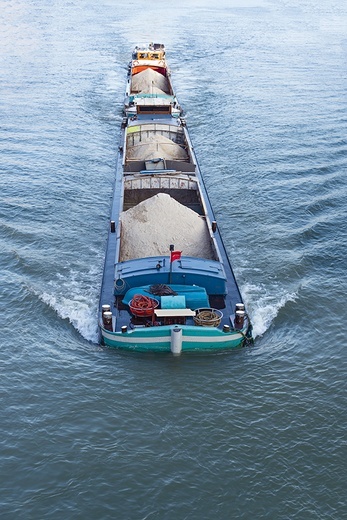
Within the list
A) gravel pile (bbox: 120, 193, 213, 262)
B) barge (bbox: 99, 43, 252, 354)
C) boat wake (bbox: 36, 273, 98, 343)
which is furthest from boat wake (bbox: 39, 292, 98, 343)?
gravel pile (bbox: 120, 193, 213, 262)

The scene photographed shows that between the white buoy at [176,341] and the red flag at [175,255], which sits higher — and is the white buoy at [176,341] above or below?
below

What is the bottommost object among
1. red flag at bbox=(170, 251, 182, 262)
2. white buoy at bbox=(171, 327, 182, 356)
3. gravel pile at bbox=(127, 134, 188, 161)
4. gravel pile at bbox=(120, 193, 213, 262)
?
white buoy at bbox=(171, 327, 182, 356)

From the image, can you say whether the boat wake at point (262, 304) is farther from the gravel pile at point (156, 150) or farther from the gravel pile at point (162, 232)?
the gravel pile at point (156, 150)

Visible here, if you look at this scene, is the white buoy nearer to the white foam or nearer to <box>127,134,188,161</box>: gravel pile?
the white foam

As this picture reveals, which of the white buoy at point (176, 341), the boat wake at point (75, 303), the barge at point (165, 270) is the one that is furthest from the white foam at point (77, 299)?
the white buoy at point (176, 341)

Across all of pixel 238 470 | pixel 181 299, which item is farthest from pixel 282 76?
pixel 238 470

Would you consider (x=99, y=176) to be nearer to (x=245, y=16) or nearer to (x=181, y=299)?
(x=181, y=299)

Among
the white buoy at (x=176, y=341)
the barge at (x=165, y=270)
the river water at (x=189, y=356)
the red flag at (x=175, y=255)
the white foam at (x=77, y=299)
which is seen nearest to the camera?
the river water at (x=189, y=356)
